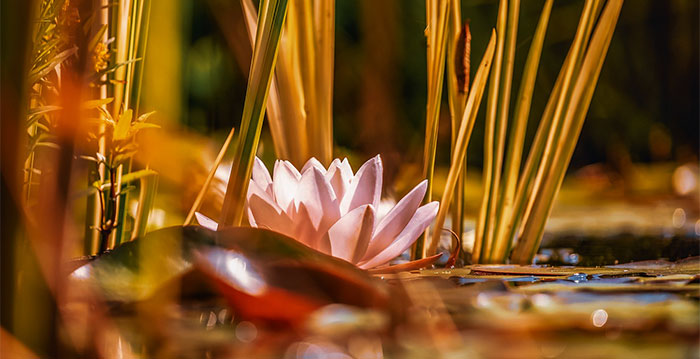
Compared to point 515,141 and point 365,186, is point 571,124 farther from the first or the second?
point 365,186

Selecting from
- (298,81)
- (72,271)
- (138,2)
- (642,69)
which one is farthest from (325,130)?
(642,69)

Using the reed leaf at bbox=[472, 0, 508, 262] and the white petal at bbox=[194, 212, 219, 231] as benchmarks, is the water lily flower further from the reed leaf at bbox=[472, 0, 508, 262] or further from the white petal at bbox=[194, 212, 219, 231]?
the reed leaf at bbox=[472, 0, 508, 262]

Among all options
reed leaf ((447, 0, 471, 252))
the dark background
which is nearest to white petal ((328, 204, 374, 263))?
reed leaf ((447, 0, 471, 252))

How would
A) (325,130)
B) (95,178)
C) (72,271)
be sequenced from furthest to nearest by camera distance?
(325,130), (95,178), (72,271)

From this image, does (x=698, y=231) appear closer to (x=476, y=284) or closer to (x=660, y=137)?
(x=476, y=284)

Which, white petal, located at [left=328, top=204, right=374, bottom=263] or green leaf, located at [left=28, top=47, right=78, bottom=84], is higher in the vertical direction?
green leaf, located at [left=28, top=47, right=78, bottom=84]

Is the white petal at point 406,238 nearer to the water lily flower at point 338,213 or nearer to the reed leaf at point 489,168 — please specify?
the water lily flower at point 338,213
